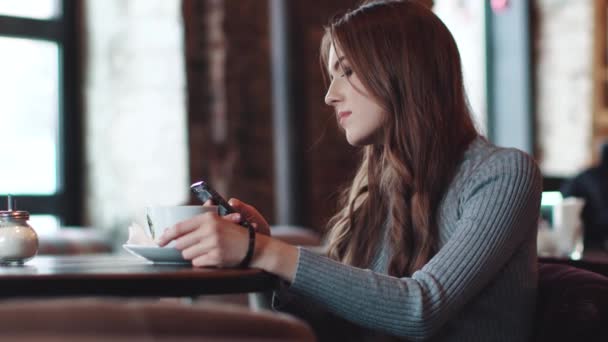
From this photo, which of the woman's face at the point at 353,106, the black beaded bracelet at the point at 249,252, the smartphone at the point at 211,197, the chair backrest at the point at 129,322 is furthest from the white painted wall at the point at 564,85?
the chair backrest at the point at 129,322

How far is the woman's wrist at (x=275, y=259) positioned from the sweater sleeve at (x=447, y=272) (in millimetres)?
12

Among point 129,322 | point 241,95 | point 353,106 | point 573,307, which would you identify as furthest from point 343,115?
point 241,95

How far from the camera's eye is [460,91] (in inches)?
58.1

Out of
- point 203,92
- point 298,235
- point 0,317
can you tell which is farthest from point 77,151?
point 0,317

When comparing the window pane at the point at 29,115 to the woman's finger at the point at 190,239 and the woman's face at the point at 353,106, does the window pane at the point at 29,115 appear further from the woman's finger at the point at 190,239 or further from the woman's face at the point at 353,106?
the woman's finger at the point at 190,239

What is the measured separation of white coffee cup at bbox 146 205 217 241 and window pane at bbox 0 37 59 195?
10.4ft

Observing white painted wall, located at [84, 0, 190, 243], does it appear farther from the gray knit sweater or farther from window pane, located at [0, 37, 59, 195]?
the gray knit sweater

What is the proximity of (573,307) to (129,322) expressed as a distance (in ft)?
2.73

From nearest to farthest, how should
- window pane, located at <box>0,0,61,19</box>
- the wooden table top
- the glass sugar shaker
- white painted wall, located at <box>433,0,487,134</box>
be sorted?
the wooden table top, the glass sugar shaker, window pane, located at <box>0,0,61,19</box>, white painted wall, located at <box>433,0,487,134</box>

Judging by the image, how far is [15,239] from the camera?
1.32 meters

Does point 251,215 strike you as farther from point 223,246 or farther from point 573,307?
→ point 573,307

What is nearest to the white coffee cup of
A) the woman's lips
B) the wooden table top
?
the wooden table top

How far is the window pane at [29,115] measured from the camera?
4262mm

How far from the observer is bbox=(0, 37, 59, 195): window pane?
168 inches
